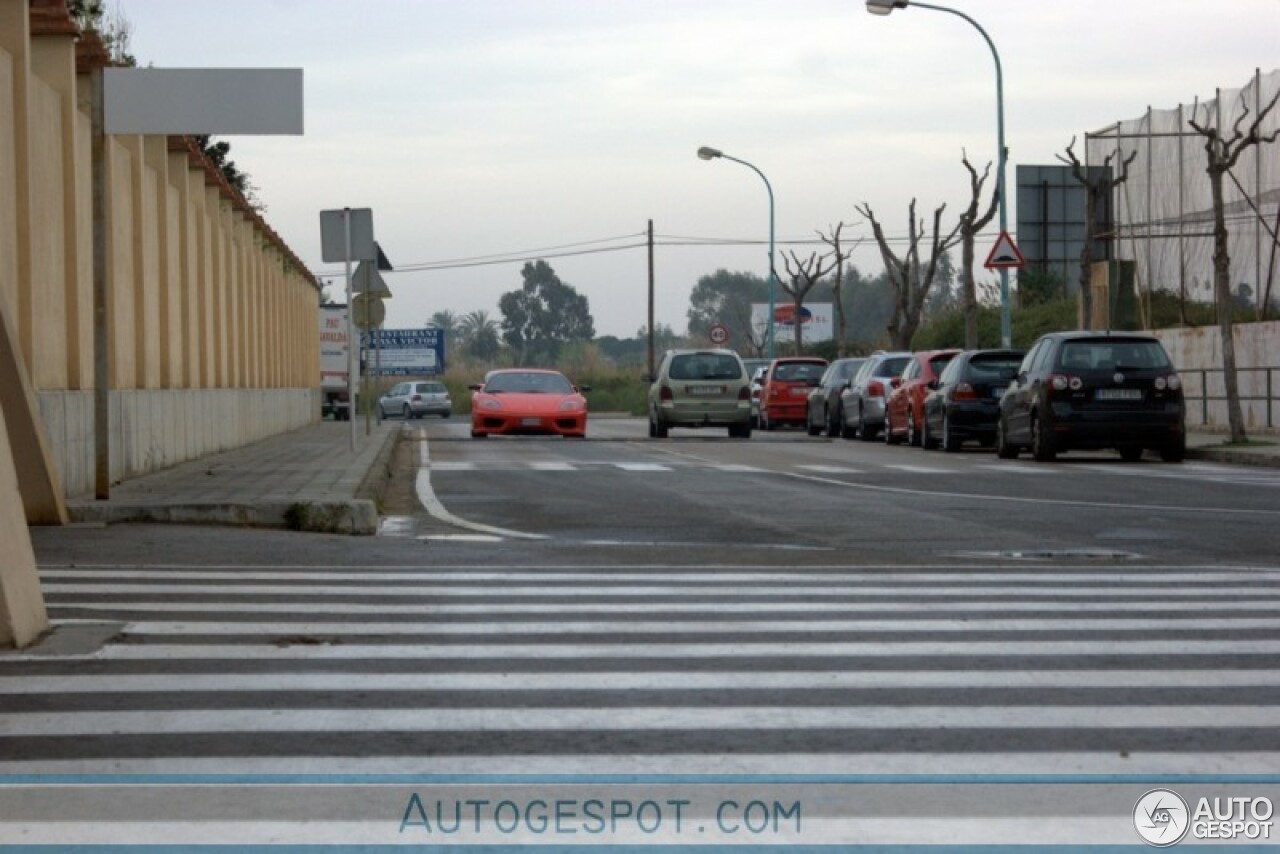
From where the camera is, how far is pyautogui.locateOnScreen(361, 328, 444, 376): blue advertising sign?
111m

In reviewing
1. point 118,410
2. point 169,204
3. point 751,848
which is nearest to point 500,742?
point 751,848

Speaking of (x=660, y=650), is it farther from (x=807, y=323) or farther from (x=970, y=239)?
(x=807, y=323)

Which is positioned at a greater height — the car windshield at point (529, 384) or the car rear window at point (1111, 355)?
the car rear window at point (1111, 355)

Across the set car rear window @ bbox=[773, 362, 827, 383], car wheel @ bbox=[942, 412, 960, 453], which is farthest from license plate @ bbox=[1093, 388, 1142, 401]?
car rear window @ bbox=[773, 362, 827, 383]

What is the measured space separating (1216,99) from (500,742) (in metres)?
34.9

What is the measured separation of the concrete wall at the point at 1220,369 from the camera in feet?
107

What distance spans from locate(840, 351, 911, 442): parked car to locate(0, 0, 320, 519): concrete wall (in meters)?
10.6

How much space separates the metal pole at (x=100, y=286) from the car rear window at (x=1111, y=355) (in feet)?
44.6

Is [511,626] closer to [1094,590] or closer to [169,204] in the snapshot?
[1094,590]

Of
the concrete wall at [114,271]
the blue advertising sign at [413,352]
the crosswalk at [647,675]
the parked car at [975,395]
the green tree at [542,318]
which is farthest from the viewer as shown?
the green tree at [542,318]

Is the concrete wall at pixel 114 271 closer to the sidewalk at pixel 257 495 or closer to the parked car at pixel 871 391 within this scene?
the sidewalk at pixel 257 495

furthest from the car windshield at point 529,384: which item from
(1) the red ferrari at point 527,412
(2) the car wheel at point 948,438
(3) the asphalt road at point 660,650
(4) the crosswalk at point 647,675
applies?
(4) the crosswalk at point 647,675

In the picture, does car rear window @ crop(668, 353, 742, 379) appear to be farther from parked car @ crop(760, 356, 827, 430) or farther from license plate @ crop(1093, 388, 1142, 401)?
license plate @ crop(1093, 388, 1142, 401)

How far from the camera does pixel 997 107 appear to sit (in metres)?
37.6
